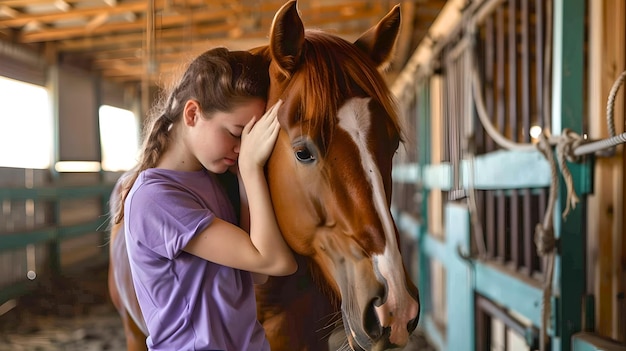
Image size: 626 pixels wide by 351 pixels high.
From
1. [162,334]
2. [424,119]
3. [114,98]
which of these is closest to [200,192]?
[162,334]

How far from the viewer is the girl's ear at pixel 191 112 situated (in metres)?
0.42

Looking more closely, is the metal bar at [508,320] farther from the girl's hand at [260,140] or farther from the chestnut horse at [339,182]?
the girl's hand at [260,140]

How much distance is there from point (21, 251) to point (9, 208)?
0.06 meters

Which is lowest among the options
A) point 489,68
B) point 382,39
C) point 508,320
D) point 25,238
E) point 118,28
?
point 508,320

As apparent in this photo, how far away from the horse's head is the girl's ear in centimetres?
6

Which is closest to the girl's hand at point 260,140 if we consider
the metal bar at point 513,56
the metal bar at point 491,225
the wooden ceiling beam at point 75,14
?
the wooden ceiling beam at point 75,14

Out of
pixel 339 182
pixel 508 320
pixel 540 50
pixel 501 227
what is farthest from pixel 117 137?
pixel 501 227

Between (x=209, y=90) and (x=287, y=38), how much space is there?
0.08m

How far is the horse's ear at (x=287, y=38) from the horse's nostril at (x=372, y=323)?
21 cm

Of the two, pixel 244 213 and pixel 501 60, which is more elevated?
pixel 501 60

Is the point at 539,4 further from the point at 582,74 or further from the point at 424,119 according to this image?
the point at 424,119

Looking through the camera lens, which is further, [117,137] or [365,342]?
[117,137]

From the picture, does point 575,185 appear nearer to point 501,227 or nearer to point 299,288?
point 501,227

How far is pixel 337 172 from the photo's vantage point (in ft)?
1.35
